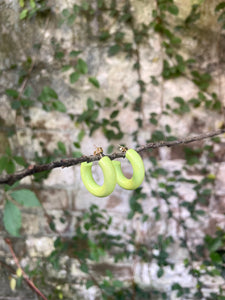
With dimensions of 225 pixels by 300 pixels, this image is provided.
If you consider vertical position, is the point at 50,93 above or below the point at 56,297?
above

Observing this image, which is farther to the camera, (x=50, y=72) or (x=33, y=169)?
(x=50, y=72)

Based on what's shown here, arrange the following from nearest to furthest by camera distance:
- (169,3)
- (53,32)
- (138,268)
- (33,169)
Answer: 1. (33,169)
2. (169,3)
3. (53,32)
4. (138,268)

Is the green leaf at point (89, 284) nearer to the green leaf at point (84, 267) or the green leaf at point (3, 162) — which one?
the green leaf at point (84, 267)

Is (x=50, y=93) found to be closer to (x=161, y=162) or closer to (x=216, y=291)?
(x=161, y=162)

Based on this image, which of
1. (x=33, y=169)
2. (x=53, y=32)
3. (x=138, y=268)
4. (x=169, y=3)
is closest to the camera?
(x=33, y=169)

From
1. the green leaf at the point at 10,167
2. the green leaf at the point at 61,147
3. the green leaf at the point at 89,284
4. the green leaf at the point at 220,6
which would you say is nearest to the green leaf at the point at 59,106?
the green leaf at the point at 61,147

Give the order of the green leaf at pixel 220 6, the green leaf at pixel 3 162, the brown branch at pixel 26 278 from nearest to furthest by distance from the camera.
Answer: the green leaf at pixel 220 6 → the green leaf at pixel 3 162 → the brown branch at pixel 26 278

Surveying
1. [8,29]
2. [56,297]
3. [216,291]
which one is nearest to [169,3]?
[8,29]

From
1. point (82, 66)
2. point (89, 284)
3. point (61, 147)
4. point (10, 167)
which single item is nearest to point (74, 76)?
point (82, 66)
